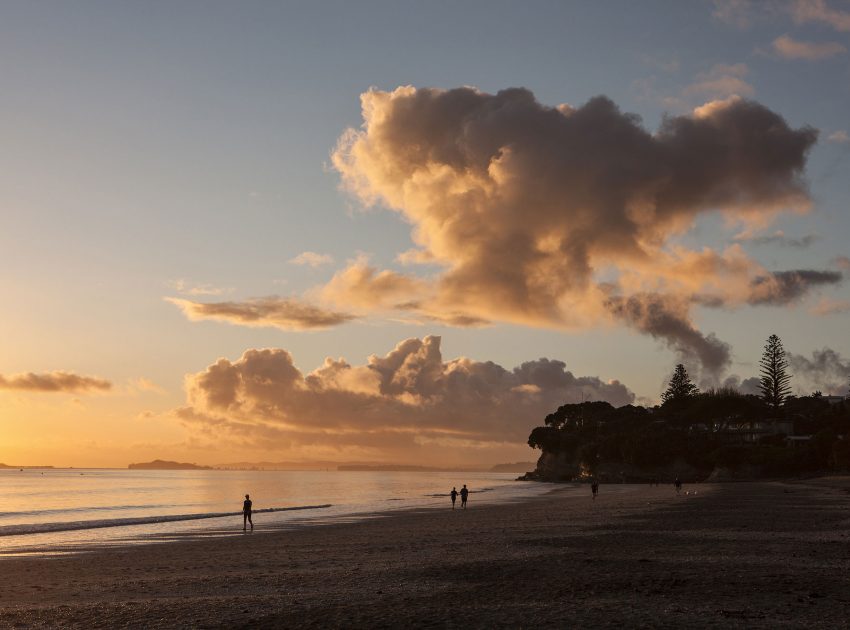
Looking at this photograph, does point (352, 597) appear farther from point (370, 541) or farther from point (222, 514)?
point (222, 514)

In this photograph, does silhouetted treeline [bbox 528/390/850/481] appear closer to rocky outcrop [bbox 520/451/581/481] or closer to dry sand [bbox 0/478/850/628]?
rocky outcrop [bbox 520/451/581/481]

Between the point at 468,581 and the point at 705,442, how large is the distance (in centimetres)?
14576

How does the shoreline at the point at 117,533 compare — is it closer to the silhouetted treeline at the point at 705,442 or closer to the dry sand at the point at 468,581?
the dry sand at the point at 468,581

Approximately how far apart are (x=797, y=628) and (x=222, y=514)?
5999 centimetres

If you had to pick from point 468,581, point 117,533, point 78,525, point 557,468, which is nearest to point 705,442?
point 557,468

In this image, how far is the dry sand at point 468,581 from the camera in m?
14.3

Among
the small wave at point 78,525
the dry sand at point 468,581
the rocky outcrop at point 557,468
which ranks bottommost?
the rocky outcrop at point 557,468

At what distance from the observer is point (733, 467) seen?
13462cm

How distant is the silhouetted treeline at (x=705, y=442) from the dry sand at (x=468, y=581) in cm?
10655

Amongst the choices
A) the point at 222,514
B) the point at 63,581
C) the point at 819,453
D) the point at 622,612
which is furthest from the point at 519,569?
the point at 819,453

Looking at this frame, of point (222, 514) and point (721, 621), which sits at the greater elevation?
point (721, 621)

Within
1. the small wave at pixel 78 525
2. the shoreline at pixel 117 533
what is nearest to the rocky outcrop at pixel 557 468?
the small wave at pixel 78 525

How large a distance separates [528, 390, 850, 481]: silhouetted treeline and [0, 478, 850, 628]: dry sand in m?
107

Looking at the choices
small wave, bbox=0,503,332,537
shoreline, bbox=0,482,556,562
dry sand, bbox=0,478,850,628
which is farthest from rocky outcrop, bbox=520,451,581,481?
dry sand, bbox=0,478,850,628
